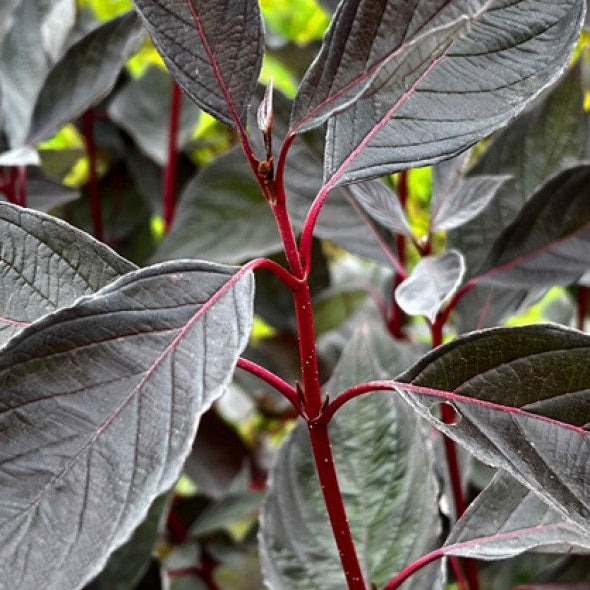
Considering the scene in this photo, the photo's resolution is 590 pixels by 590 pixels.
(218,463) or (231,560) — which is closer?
(231,560)

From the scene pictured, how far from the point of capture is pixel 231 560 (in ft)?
3.43

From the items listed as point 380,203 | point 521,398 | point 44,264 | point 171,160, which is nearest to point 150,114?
point 171,160

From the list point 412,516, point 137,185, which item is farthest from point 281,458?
point 137,185

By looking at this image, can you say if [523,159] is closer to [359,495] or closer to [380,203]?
[380,203]

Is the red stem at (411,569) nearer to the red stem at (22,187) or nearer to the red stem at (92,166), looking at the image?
the red stem at (22,187)

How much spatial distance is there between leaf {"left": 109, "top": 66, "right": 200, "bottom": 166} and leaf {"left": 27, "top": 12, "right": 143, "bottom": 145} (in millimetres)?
268

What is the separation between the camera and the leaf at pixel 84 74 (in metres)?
0.86

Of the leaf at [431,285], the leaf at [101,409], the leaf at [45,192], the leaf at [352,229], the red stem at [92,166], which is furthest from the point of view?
the red stem at [92,166]

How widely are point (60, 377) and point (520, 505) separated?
0.34m

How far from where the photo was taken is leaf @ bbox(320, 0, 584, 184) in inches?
19.4

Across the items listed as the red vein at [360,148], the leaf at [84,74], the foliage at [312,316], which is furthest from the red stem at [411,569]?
the leaf at [84,74]

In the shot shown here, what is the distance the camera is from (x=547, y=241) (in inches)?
29.1

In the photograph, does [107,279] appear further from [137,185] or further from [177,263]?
[137,185]

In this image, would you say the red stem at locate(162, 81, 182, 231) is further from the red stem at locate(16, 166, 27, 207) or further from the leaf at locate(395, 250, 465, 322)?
the leaf at locate(395, 250, 465, 322)
